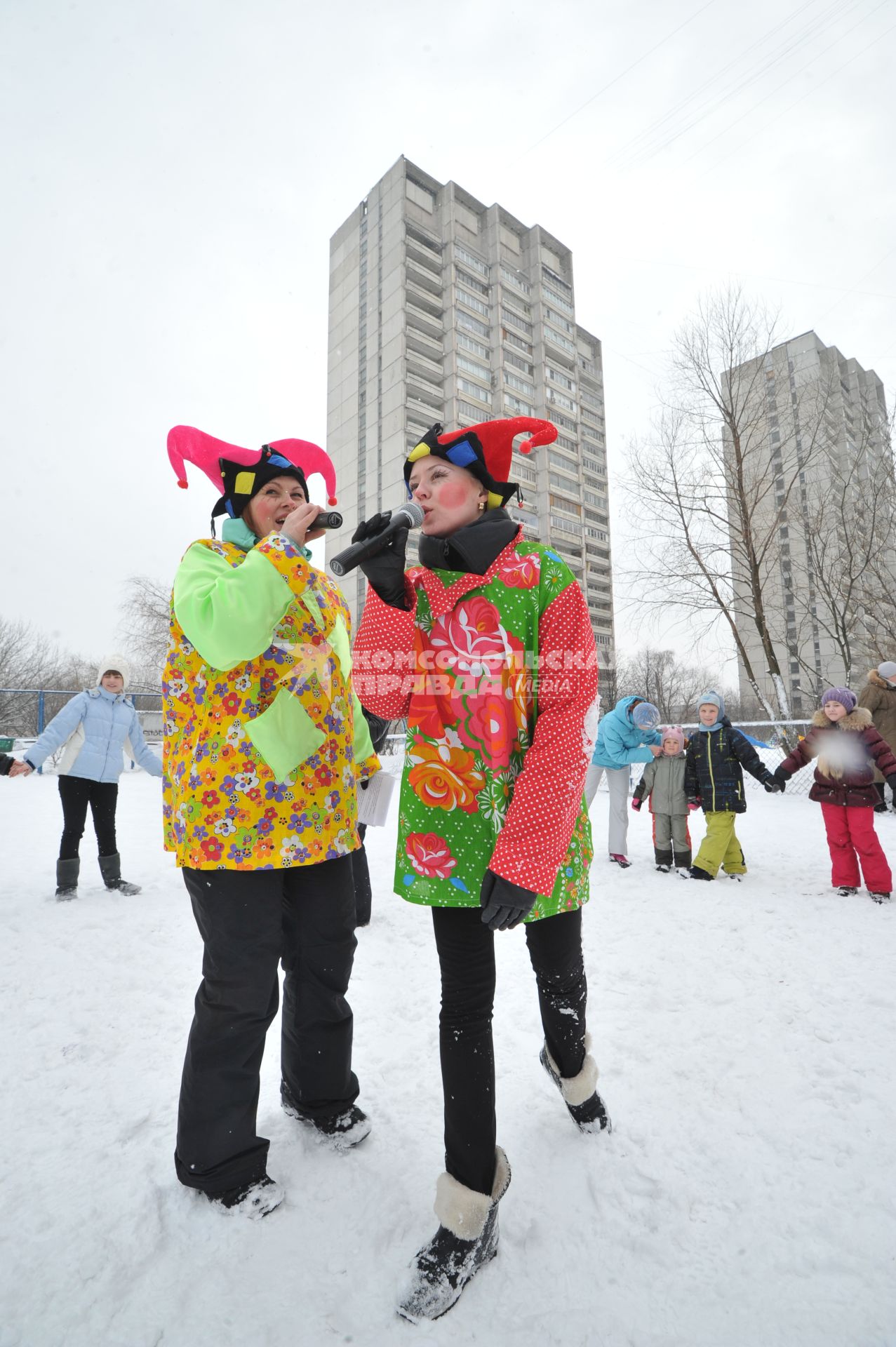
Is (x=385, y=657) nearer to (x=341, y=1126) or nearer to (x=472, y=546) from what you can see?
(x=472, y=546)

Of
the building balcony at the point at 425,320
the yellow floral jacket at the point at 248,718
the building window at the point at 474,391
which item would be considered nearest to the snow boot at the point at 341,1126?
the yellow floral jacket at the point at 248,718

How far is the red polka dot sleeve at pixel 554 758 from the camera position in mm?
1397

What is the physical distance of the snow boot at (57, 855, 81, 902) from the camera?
4.72 meters

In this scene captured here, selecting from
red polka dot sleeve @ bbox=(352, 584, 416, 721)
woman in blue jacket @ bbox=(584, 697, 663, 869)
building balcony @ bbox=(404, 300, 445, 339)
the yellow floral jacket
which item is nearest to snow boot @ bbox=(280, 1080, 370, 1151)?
the yellow floral jacket

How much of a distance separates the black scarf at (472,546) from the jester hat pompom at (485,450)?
14 centimetres

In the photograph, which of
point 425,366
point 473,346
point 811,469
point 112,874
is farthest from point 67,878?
point 473,346

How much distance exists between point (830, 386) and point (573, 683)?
19575 millimetres

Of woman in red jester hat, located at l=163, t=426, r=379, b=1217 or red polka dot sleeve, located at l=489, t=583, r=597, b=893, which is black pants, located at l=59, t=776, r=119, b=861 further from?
red polka dot sleeve, located at l=489, t=583, r=597, b=893

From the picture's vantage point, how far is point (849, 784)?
15.9 ft

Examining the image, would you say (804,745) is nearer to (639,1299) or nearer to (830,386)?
(639,1299)

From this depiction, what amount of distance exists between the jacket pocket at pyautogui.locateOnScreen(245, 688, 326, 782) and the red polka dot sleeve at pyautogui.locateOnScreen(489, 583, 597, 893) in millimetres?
570

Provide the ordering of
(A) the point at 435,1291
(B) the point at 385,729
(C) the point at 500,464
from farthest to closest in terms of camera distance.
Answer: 1. (B) the point at 385,729
2. (C) the point at 500,464
3. (A) the point at 435,1291

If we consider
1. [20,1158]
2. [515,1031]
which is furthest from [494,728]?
[20,1158]

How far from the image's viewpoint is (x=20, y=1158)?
5.73ft
